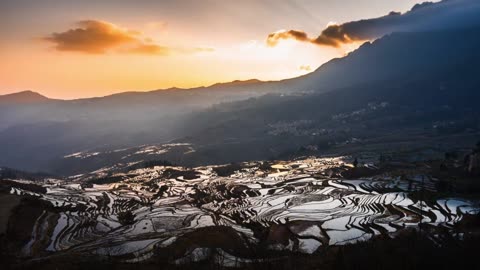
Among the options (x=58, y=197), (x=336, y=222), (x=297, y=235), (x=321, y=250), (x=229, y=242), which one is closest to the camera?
(x=321, y=250)

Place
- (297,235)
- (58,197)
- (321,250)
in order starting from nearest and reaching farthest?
(321,250)
(297,235)
(58,197)

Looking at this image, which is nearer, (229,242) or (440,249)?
(440,249)

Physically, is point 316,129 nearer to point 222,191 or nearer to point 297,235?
point 222,191

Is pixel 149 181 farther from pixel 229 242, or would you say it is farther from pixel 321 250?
pixel 321 250

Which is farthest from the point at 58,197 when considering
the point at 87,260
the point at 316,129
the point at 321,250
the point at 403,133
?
the point at 316,129

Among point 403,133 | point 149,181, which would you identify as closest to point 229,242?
point 149,181

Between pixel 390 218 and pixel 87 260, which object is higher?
pixel 87 260
